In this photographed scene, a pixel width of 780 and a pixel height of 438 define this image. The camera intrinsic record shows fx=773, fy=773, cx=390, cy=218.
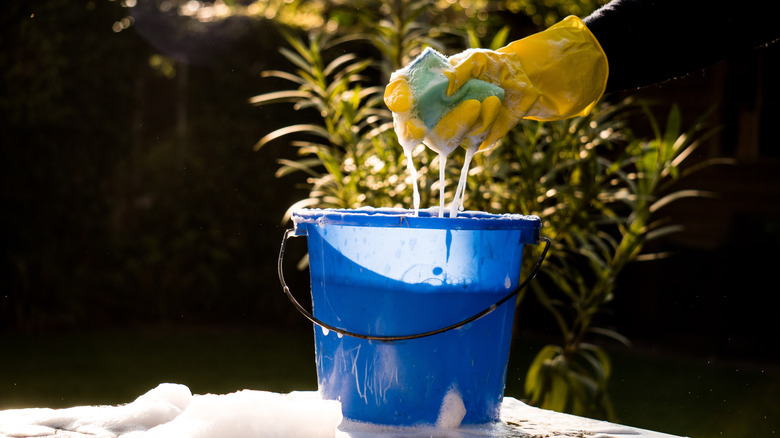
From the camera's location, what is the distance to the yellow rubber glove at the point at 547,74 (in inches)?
59.6

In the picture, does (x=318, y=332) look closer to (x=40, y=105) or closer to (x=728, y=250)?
(x=40, y=105)

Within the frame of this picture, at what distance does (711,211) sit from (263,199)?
113 inches

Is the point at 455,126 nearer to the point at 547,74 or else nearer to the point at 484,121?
the point at 484,121

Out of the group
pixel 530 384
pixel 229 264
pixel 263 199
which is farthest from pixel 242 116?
pixel 530 384

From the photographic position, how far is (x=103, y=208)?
4457mm

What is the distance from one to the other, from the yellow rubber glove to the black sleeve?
45 millimetres

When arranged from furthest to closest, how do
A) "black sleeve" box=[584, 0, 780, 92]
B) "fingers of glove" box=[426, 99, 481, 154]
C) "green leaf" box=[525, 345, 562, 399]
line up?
"green leaf" box=[525, 345, 562, 399]
"black sleeve" box=[584, 0, 780, 92]
"fingers of glove" box=[426, 99, 481, 154]

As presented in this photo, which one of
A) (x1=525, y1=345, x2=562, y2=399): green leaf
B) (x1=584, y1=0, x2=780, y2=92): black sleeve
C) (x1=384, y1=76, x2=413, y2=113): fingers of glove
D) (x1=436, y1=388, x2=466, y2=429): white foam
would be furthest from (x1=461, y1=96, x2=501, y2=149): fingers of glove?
(x1=525, y1=345, x2=562, y2=399): green leaf

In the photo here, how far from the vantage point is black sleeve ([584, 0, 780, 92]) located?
1.53 meters

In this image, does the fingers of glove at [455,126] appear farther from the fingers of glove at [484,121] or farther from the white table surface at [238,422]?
the white table surface at [238,422]

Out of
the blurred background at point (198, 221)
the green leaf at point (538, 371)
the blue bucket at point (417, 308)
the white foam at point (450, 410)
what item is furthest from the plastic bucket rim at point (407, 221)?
the blurred background at point (198, 221)

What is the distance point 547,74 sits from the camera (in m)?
1.58

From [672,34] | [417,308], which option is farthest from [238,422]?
[672,34]

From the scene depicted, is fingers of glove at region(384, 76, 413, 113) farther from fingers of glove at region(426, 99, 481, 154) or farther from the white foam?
the white foam
